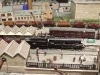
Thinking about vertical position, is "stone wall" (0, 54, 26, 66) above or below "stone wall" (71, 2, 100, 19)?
below

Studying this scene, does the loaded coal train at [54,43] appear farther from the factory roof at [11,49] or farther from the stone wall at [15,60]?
the stone wall at [15,60]

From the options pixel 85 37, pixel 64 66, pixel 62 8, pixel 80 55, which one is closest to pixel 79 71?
pixel 64 66

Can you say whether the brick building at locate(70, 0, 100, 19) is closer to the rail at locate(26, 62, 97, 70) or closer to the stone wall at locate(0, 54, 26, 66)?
the rail at locate(26, 62, 97, 70)

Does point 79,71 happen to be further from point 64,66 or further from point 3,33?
point 3,33

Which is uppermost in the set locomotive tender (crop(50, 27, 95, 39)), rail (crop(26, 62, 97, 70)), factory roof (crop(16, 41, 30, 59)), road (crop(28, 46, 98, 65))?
locomotive tender (crop(50, 27, 95, 39))

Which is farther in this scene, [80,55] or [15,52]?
[80,55]

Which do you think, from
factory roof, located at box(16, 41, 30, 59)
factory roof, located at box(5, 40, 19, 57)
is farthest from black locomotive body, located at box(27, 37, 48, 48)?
factory roof, located at box(5, 40, 19, 57)

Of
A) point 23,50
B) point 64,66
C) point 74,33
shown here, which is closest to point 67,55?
point 64,66

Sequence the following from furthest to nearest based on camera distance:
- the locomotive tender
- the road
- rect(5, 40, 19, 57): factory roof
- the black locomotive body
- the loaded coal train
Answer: the locomotive tender → the loaded coal train → the black locomotive body → the road → rect(5, 40, 19, 57): factory roof
